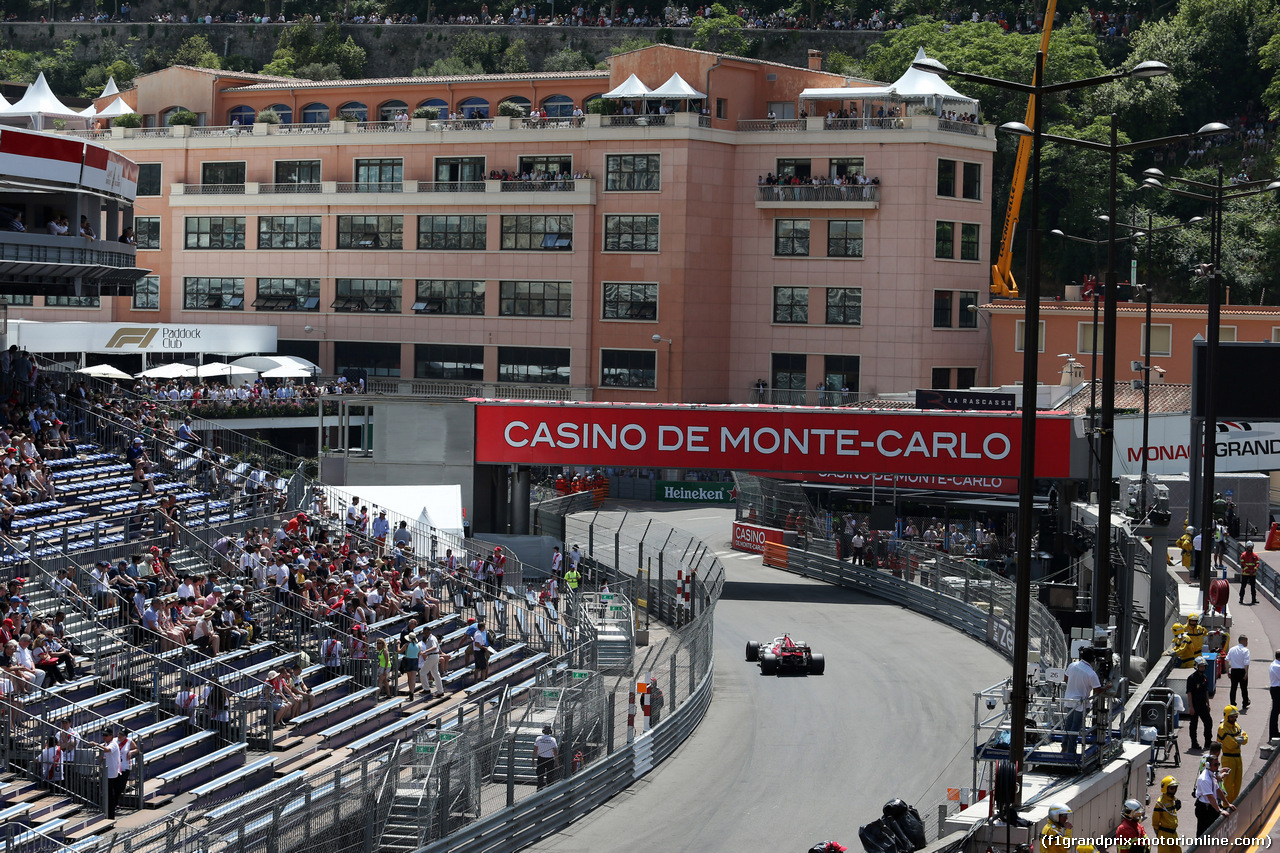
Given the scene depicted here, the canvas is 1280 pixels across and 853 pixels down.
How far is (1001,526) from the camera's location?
53.3m


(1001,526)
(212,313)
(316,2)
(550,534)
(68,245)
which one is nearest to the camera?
(68,245)

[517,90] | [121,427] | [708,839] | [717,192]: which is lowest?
[708,839]

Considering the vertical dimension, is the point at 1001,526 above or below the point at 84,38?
below

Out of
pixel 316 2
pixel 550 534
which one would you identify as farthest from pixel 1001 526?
pixel 316 2

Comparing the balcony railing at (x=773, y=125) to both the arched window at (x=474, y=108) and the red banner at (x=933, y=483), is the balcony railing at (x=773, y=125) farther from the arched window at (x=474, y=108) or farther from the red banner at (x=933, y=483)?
the red banner at (x=933, y=483)

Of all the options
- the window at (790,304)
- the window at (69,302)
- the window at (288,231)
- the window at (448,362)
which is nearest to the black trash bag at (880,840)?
the window at (790,304)

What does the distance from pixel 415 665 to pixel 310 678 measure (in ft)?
7.01

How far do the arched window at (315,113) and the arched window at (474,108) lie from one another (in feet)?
27.9

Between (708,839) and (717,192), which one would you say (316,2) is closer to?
(717,192)

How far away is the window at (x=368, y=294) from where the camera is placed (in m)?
78.9

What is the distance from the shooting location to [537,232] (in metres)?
76.1

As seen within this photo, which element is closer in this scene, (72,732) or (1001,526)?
(72,732)

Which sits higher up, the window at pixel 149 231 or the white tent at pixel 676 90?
the white tent at pixel 676 90

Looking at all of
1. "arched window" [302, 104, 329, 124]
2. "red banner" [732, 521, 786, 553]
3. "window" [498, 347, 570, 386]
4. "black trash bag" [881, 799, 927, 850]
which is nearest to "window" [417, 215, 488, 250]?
"window" [498, 347, 570, 386]
